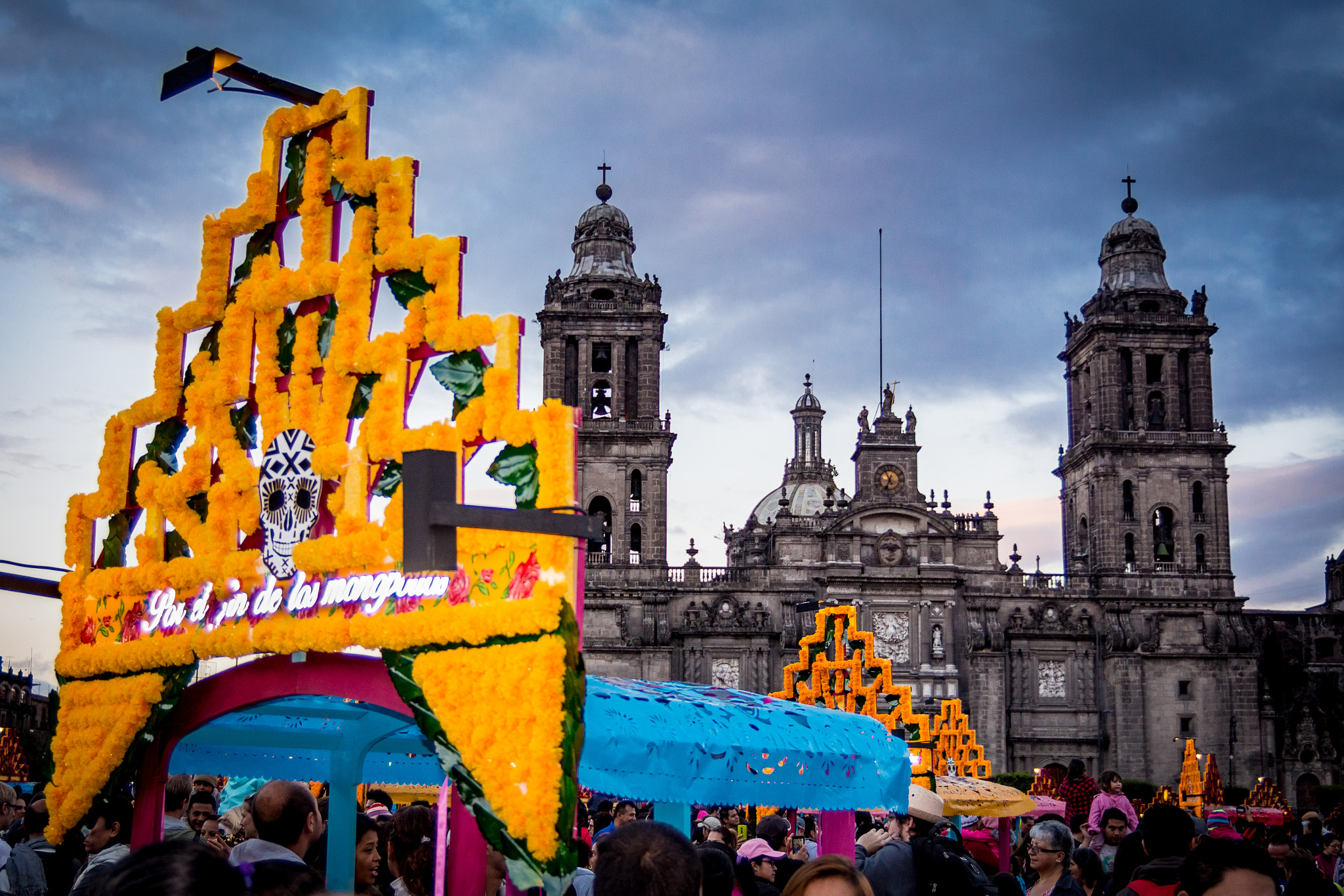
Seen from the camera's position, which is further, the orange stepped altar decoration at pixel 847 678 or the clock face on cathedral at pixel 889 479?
the clock face on cathedral at pixel 889 479

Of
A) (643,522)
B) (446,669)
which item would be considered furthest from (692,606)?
(446,669)

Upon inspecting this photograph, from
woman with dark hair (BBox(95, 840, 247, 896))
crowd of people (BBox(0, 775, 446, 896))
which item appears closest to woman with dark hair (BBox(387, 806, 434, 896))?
crowd of people (BBox(0, 775, 446, 896))

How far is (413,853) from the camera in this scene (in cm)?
764

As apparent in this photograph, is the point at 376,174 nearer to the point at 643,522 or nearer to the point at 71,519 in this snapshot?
the point at 71,519

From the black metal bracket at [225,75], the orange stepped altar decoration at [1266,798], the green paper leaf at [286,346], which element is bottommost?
the orange stepped altar decoration at [1266,798]

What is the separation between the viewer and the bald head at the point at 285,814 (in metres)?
6.23

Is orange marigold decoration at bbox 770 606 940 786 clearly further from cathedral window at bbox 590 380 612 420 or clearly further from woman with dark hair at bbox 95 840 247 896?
cathedral window at bbox 590 380 612 420

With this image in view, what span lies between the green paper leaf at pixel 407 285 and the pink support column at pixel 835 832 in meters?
5.13

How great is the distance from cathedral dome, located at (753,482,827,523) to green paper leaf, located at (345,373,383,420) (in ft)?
189

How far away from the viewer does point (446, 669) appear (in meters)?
7.60

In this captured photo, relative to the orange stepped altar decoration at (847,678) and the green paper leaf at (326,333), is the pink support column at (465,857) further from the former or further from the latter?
the orange stepped altar decoration at (847,678)

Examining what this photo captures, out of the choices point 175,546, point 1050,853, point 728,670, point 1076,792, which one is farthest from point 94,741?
point 728,670

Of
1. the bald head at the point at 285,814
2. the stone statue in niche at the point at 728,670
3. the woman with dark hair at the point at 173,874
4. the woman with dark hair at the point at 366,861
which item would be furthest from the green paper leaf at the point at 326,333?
the stone statue in niche at the point at 728,670

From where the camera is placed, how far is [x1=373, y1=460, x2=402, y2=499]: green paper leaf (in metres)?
8.48
